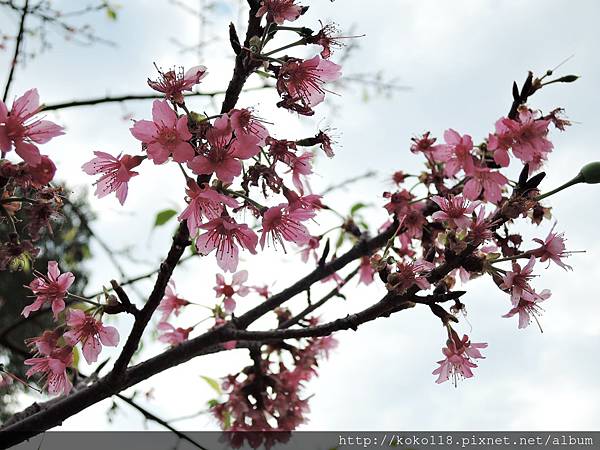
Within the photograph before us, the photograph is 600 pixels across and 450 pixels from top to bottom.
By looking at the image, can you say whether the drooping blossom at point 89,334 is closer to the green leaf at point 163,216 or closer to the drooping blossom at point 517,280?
the drooping blossom at point 517,280

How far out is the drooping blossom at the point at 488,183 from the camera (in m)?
1.61

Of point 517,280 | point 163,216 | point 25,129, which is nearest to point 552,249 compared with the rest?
point 517,280

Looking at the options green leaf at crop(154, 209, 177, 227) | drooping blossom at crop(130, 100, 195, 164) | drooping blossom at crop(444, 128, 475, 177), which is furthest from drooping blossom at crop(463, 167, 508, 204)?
green leaf at crop(154, 209, 177, 227)

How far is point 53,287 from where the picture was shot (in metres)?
1.51

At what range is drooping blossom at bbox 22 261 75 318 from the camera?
1.50 metres

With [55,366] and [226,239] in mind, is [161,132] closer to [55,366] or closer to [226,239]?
[226,239]

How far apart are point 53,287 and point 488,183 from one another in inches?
48.0

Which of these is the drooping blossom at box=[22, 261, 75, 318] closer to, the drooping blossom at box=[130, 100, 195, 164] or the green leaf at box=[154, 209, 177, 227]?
the drooping blossom at box=[130, 100, 195, 164]

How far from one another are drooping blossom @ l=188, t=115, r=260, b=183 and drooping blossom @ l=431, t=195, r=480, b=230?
574 mm

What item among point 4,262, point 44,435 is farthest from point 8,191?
point 44,435

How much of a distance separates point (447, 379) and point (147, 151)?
0.97 m

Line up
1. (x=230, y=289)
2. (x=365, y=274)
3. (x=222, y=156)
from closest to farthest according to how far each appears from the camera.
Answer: (x=222, y=156) < (x=230, y=289) < (x=365, y=274)

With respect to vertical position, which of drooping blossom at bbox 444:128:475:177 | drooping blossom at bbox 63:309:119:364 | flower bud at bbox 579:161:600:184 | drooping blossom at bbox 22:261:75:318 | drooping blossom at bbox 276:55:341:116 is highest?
drooping blossom at bbox 444:128:475:177

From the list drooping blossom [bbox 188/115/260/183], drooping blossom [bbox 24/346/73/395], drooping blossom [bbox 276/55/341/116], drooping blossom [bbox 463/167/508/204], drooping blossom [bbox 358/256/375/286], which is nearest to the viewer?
drooping blossom [bbox 188/115/260/183]
